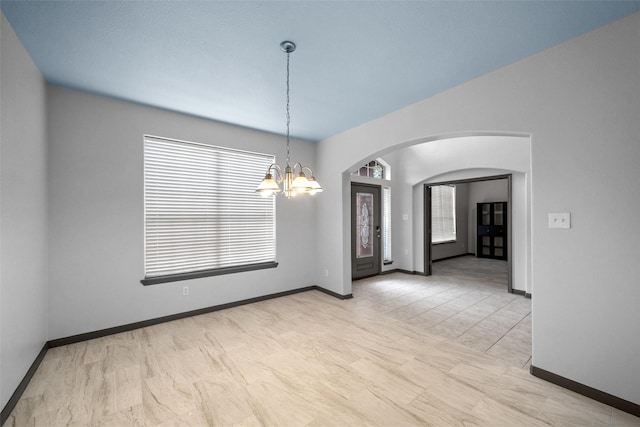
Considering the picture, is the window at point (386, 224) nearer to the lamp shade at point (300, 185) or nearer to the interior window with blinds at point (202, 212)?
the interior window with blinds at point (202, 212)

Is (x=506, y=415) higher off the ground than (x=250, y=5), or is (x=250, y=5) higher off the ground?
(x=250, y=5)

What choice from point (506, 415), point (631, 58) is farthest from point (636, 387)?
point (631, 58)

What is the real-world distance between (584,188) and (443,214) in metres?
6.95

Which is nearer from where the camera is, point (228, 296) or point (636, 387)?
point (636, 387)

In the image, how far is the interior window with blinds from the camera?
3639 mm

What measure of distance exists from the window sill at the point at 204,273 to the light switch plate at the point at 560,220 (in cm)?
374

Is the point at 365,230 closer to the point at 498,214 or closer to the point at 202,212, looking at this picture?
the point at 202,212

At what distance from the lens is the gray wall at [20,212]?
1.98 meters

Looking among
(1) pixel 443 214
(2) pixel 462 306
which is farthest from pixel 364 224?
(1) pixel 443 214

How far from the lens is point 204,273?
156 inches

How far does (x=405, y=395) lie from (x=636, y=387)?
5.42ft

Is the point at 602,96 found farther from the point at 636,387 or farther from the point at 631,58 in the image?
the point at 636,387

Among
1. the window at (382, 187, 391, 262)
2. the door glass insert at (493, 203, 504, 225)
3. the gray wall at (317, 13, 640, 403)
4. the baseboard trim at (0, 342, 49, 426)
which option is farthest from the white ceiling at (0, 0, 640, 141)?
the door glass insert at (493, 203, 504, 225)

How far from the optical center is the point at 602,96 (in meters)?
2.11
